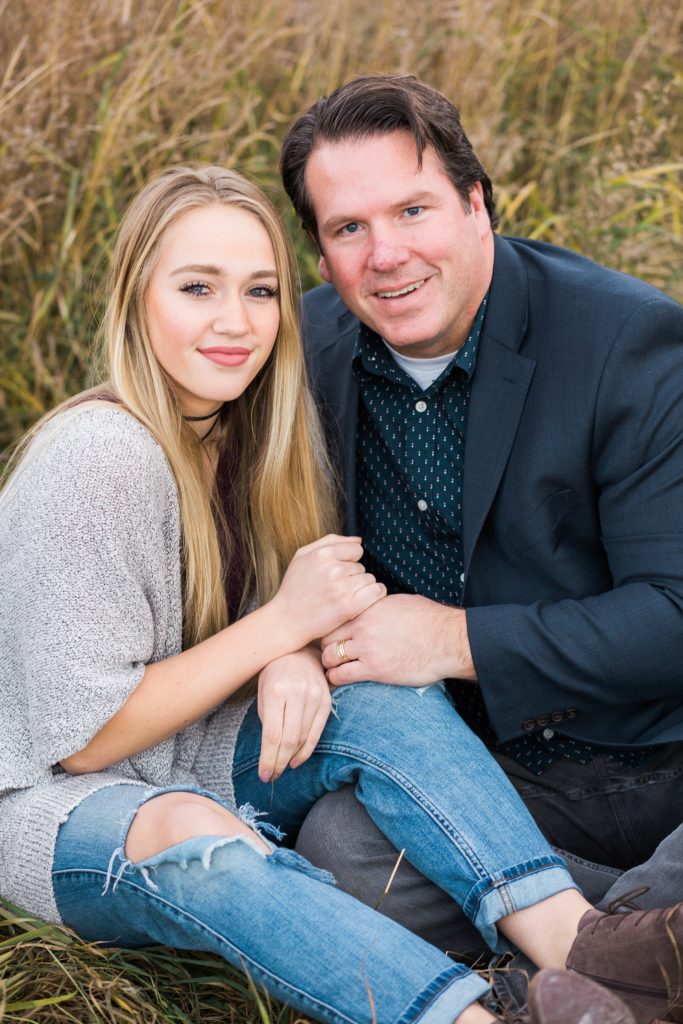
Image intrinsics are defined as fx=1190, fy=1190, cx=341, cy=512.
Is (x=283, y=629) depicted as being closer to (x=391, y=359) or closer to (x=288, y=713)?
(x=288, y=713)

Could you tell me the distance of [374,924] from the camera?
71.7 inches

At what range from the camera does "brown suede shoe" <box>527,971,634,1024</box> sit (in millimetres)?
1554

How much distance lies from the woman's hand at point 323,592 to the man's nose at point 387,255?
1.93ft

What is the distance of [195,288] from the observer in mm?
2332

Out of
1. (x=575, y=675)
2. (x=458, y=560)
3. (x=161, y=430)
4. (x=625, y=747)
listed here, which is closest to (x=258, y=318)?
(x=161, y=430)

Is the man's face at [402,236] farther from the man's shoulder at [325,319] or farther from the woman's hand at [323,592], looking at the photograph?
the woman's hand at [323,592]

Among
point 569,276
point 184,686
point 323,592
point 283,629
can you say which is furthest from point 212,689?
point 569,276

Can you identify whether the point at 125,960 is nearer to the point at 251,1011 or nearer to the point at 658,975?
→ the point at 251,1011

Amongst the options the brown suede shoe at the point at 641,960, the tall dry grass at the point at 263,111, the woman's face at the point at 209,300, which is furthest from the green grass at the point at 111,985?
the tall dry grass at the point at 263,111

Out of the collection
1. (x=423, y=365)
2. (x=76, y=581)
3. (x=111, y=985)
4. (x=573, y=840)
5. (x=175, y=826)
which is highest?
(x=423, y=365)

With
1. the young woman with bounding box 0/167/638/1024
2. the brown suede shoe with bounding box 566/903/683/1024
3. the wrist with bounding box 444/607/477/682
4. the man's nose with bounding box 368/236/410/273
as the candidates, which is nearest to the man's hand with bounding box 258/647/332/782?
the young woman with bounding box 0/167/638/1024

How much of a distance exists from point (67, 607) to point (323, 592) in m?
0.51

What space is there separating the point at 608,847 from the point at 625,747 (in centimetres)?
23

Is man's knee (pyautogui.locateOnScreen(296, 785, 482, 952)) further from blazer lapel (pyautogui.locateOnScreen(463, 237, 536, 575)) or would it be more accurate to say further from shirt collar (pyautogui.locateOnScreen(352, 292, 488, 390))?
shirt collar (pyautogui.locateOnScreen(352, 292, 488, 390))
